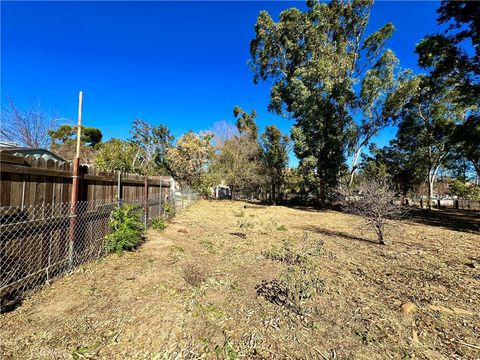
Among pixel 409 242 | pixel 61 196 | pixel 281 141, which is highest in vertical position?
pixel 281 141

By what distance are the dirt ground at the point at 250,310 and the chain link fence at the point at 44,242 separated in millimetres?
189

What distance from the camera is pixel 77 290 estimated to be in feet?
9.98

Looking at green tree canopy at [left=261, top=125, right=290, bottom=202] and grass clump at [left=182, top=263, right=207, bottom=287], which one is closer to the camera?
grass clump at [left=182, top=263, right=207, bottom=287]

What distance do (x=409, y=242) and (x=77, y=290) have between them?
8.05 meters

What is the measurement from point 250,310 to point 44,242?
8.73ft

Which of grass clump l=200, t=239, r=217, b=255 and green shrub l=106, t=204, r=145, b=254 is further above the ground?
green shrub l=106, t=204, r=145, b=254

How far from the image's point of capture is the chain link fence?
8.20 ft

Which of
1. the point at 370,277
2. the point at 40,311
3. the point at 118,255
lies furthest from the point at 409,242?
the point at 40,311

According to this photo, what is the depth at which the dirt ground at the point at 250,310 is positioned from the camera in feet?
7.04

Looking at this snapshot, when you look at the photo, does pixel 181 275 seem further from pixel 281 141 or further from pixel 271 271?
pixel 281 141

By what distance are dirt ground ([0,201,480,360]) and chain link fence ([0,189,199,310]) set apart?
0.19m

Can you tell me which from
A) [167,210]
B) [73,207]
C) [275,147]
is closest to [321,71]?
[275,147]

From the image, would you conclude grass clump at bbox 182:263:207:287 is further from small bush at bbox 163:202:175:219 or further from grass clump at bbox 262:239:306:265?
small bush at bbox 163:202:175:219

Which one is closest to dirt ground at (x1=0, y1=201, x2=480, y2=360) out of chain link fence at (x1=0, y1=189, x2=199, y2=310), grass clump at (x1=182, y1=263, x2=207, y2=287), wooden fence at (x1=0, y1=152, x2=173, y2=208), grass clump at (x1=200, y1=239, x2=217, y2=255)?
grass clump at (x1=182, y1=263, x2=207, y2=287)
